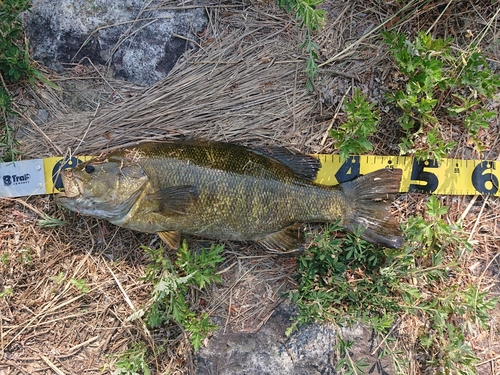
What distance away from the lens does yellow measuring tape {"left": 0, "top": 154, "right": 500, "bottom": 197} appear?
13.7ft

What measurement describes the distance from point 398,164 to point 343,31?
150 cm

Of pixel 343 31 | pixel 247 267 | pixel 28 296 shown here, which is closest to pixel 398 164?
pixel 343 31

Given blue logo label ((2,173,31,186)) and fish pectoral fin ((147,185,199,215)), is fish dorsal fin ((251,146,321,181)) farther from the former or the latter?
blue logo label ((2,173,31,186))

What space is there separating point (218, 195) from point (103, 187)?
106 cm

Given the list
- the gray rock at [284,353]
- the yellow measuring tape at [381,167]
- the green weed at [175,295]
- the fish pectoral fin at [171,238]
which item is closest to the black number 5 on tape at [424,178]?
the yellow measuring tape at [381,167]

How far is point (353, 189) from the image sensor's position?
13.1 feet

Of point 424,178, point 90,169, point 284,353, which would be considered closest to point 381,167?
point 424,178

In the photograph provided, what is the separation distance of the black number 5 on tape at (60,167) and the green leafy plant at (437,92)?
326cm

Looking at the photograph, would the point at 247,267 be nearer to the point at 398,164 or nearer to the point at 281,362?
the point at 281,362

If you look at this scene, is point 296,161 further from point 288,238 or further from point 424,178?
point 424,178

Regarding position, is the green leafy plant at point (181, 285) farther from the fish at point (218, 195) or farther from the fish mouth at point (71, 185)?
the fish mouth at point (71, 185)

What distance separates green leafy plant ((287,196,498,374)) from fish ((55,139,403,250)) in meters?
0.22

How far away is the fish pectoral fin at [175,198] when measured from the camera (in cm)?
374

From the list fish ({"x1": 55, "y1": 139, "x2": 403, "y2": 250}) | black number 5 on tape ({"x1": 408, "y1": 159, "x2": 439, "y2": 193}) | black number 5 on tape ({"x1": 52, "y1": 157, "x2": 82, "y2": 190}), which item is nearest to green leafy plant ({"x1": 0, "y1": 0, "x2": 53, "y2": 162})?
black number 5 on tape ({"x1": 52, "y1": 157, "x2": 82, "y2": 190})
